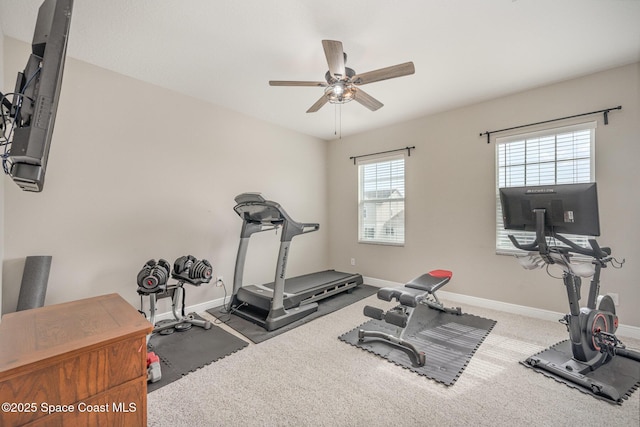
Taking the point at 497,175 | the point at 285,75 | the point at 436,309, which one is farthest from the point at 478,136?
the point at 285,75

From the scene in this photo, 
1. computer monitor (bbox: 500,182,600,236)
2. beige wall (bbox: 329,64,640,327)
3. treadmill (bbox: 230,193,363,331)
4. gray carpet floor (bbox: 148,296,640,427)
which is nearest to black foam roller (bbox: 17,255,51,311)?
gray carpet floor (bbox: 148,296,640,427)

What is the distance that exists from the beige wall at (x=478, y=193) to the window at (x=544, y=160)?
3.4 inches

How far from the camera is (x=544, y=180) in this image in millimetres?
3107

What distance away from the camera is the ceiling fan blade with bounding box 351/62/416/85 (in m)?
2.03

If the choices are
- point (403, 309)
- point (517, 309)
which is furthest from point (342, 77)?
point (517, 309)

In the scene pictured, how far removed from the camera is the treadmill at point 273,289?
3.02 m

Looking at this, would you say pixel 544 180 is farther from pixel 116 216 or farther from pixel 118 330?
pixel 116 216

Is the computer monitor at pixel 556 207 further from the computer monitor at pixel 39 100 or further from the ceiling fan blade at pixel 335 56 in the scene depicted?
the computer monitor at pixel 39 100

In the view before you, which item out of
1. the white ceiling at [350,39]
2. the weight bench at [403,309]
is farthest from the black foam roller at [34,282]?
the weight bench at [403,309]

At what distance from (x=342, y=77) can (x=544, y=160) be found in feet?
8.64

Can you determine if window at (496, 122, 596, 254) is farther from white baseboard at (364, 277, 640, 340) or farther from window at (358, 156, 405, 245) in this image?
window at (358, 156, 405, 245)

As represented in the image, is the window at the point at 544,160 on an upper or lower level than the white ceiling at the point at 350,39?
lower

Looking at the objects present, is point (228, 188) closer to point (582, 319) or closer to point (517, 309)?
point (582, 319)

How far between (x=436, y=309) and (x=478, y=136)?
7.72 ft
